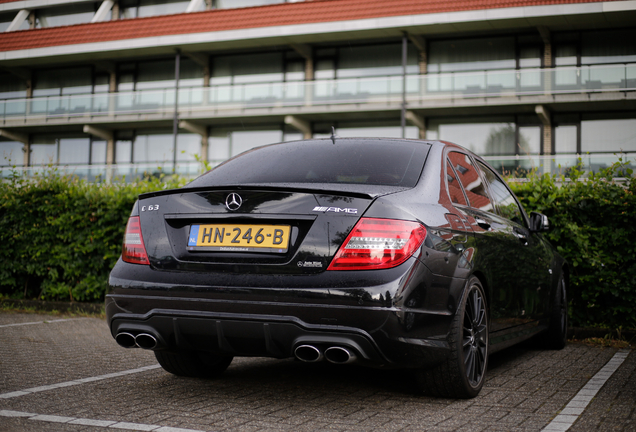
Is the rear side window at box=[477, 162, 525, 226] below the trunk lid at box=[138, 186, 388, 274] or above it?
above

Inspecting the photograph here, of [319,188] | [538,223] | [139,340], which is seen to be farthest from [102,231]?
[319,188]

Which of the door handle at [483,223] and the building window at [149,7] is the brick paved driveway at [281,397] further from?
the building window at [149,7]

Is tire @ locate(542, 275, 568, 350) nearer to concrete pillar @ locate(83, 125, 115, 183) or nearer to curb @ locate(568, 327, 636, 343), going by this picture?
curb @ locate(568, 327, 636, 343)

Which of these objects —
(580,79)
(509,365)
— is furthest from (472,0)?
(509,365)

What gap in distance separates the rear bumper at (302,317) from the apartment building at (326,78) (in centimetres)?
1765

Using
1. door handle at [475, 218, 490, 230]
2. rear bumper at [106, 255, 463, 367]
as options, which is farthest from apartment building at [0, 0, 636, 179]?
rear bumper at [106, 255, 463, 367]

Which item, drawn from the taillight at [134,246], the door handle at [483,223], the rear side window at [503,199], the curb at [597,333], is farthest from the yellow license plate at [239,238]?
the curb at [597,333]

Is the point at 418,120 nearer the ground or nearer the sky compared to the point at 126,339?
nearer the sky

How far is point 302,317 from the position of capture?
315 cm

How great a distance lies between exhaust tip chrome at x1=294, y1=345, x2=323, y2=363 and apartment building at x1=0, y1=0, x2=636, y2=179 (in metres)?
17.9

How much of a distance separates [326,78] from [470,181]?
70.5 feet

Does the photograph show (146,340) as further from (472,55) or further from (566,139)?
(566,139)

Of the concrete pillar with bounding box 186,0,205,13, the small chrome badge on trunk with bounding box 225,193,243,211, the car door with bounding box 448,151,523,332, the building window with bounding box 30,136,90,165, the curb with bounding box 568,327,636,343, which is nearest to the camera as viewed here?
the small chrome badge on trunk with bounding box 225,193,243,211

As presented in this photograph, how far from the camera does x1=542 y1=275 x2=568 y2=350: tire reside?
591 cm
